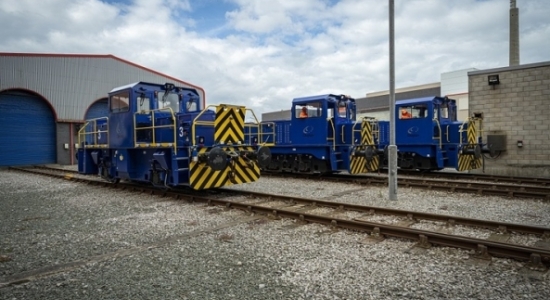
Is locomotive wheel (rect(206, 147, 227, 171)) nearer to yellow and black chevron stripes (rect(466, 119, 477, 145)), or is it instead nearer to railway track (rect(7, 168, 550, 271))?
railway track (rect(7, 168, 550, 271))

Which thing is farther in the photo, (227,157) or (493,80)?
(493,80)

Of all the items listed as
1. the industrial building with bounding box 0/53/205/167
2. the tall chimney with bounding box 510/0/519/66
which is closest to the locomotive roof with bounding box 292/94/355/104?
the tall chimney with bounding box 510/0/519/66

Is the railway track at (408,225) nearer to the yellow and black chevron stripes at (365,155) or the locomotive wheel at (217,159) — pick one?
the locomotive wheel at (217,159)

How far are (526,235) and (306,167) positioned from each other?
858 centimetres

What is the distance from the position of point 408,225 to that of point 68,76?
24533 mm

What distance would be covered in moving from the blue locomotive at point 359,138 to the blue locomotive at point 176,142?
13.5 ft

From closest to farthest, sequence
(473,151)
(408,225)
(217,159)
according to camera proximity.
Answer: (408,225)
(217,159)
(473,151)

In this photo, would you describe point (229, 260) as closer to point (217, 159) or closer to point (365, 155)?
point (217, 159)

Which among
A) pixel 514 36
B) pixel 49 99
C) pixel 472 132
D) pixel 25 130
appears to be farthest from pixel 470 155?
pixel 25 130

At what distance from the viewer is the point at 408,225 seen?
5738mm

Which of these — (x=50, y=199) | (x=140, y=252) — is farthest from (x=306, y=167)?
(x=140, y=252)

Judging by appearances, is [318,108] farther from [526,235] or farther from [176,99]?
[526,235]

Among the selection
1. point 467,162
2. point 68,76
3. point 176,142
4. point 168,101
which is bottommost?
point 467,162

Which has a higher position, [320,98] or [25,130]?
[320,98]
